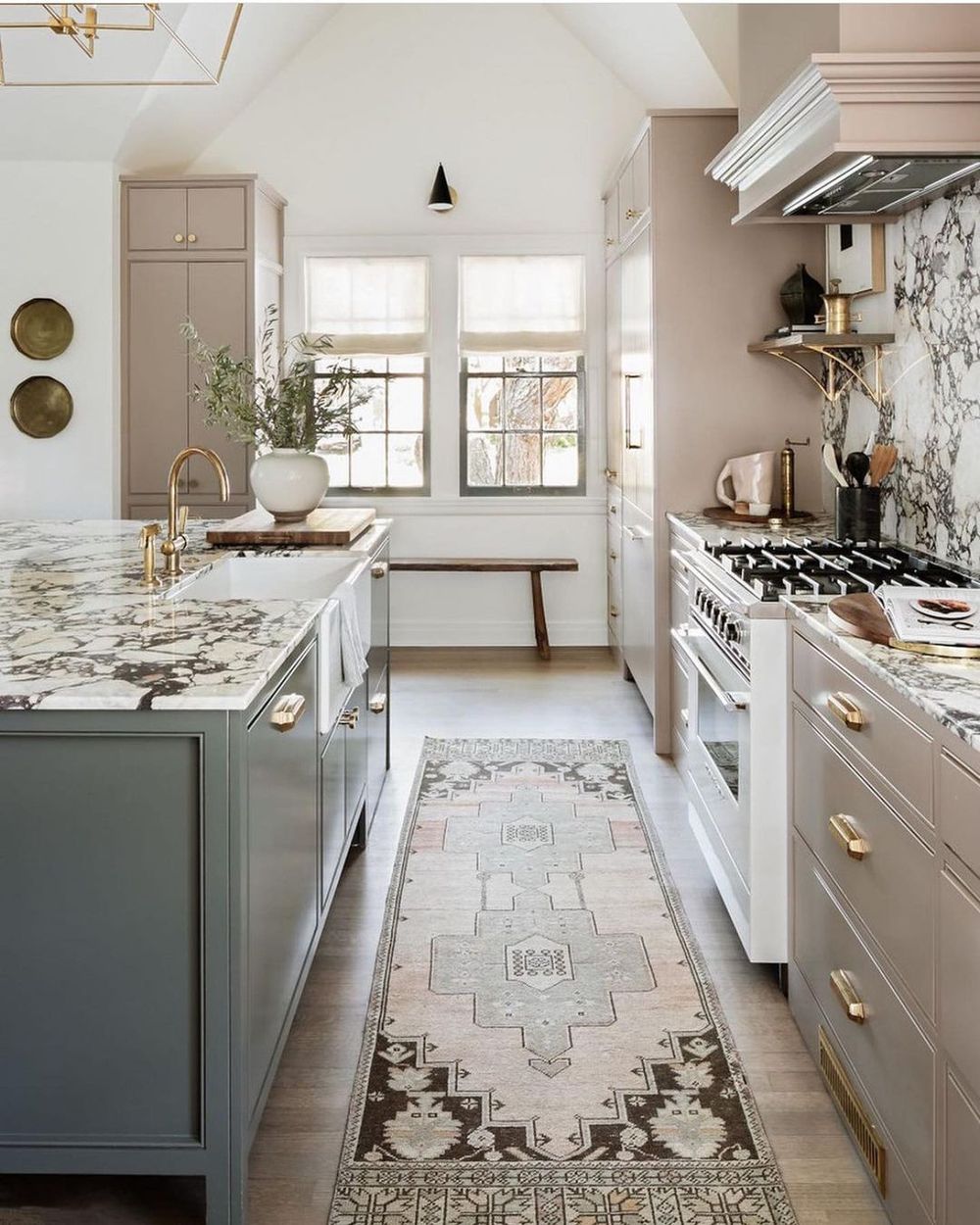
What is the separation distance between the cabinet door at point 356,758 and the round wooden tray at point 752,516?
1.56 meters

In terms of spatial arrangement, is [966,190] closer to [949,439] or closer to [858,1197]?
[949,439]

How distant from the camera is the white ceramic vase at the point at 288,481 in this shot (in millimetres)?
3975

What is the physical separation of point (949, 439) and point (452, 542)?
4.18 metres

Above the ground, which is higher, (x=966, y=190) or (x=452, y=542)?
(x=966, y=190)

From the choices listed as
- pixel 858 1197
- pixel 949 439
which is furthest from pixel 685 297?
pixel 858 1197

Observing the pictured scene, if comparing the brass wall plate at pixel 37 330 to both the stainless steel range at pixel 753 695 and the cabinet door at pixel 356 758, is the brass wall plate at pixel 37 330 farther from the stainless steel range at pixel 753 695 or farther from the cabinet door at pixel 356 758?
the stainless steel range at pixel 753 695

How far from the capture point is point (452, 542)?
23.5ft

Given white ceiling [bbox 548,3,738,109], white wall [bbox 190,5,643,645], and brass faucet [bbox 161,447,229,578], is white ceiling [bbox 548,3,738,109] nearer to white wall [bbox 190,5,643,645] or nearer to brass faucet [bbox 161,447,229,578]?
white wall [bbox 190,5,643,645]

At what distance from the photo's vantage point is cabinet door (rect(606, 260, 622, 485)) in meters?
6.04

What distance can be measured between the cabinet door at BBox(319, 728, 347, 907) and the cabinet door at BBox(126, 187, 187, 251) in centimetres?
414

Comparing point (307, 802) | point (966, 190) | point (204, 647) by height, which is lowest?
point (307, 802)

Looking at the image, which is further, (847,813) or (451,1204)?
(847,813)

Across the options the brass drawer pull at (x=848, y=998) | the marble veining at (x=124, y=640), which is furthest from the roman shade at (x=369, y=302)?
the brass drawer pull at (x=848, y=998)

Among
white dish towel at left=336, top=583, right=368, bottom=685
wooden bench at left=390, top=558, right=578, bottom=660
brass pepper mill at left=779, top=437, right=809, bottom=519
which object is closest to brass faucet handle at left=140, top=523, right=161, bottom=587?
white dish towel at left=336, top=583, right=368, bottom=685
